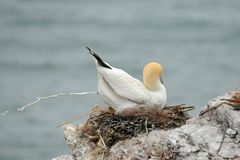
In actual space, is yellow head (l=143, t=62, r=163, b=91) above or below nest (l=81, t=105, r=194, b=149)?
above

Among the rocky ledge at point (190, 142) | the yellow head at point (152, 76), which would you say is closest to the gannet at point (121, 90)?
the yellow head at point (152, 76)

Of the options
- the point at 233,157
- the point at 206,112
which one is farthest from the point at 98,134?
the point at 233,157

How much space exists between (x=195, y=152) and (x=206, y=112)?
69cm

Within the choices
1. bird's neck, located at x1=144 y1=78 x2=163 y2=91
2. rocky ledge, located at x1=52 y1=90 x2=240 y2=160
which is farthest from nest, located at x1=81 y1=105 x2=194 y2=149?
bird's neck, located at x1=144 y1=78 x2=163 y2=91

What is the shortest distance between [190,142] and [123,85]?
1.45 meters

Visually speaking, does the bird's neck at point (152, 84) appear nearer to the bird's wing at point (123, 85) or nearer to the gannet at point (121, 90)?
the gannet at point (121, 90)

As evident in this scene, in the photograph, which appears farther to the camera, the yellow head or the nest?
the yellow head

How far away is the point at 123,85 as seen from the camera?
9.40 metres

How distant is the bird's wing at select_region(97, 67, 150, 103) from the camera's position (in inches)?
368

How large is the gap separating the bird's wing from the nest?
0.36ft

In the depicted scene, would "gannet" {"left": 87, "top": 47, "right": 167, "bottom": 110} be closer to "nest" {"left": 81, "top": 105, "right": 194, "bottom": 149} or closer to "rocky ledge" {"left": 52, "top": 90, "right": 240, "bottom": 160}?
"nest" {"left": 81, "top": 105, "right": 194, "bottom": 149}

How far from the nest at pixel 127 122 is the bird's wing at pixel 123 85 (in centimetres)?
11

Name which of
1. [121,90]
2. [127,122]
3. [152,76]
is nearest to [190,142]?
[127,122]

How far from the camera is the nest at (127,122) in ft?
29.8
